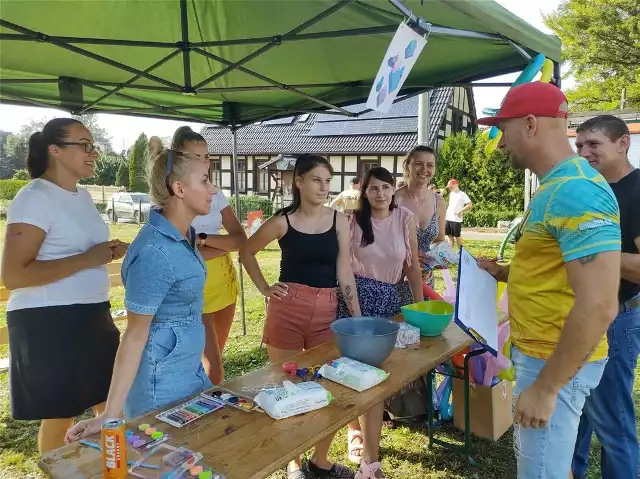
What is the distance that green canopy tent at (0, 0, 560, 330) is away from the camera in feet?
7.13

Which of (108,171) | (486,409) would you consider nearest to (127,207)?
(486,409)

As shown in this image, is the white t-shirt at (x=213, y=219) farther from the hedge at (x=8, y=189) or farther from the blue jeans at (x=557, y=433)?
the hedge at (x=8, y=189)

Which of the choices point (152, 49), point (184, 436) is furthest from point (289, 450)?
point (152, 49)

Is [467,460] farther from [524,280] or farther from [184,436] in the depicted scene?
[184,436]

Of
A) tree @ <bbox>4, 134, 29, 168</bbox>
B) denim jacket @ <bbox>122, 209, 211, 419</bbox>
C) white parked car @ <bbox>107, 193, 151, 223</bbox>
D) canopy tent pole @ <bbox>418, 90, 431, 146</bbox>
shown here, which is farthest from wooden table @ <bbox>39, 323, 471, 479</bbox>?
tree @ <bbox>4, 134, 29, 168</bbox>

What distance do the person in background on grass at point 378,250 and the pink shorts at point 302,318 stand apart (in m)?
0.25

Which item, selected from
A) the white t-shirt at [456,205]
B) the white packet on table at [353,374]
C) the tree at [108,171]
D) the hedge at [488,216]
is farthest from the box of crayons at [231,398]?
the tree at [108,171]

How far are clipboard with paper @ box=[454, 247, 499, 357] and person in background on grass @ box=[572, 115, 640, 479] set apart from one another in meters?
0.65

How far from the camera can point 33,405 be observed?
195 centimetres

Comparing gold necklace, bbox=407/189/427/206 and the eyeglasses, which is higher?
the eyeglasses

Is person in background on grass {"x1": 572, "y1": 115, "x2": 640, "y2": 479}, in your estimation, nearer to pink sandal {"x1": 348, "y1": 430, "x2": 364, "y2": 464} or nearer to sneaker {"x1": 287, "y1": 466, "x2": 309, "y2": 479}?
pink sandal {"x1": 348, "y1": 430, "x2": 364, "y2": 464}

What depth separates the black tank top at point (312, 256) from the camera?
93.0 inches

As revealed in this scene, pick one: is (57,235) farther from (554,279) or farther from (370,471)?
(554,279)

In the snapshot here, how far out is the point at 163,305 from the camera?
1516 mm
